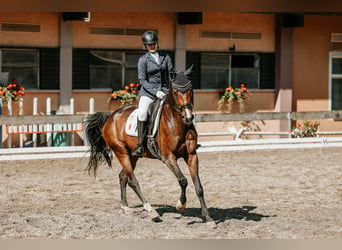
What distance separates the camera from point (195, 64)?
1894 centimetres

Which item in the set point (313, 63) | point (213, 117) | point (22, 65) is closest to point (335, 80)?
point (313, 63)

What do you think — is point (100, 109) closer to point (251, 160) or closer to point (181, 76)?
point (251, 160)

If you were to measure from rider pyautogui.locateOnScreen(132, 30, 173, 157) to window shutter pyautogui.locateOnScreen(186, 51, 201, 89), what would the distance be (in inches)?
438

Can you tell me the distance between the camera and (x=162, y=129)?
7.49 metres

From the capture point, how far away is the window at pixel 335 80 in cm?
2050

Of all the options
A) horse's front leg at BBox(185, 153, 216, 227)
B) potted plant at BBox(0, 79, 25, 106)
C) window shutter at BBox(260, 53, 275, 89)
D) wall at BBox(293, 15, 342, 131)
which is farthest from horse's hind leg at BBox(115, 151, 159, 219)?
Answer: wall at BBox(293, 15, 342, 131)

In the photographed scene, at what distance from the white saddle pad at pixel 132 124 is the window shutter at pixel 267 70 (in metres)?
12.3

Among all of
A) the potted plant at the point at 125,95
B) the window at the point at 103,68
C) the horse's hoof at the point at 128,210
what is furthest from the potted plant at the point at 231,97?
the horse's hoof at the point at 128,210

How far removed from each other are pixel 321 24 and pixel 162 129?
14.1 meters

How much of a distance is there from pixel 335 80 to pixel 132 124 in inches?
547

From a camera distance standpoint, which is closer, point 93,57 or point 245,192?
point 245,192

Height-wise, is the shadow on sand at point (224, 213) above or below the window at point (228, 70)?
below

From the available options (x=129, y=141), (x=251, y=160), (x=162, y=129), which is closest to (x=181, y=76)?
(x=162, y=129)

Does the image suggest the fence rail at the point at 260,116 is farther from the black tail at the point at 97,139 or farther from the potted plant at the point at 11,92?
the black tail at the point at 97,139
